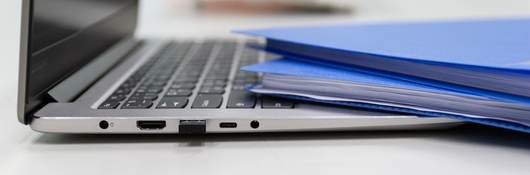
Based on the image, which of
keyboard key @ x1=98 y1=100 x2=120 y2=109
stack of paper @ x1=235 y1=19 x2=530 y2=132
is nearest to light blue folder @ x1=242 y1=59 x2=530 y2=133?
stack of paper @ x1=235 y1=19 x2=530 y2=132

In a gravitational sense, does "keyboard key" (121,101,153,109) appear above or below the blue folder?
below

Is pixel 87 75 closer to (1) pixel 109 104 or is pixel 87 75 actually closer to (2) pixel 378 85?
(1) pixel 109 104

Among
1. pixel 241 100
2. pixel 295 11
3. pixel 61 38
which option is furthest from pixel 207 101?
pixel 295 11

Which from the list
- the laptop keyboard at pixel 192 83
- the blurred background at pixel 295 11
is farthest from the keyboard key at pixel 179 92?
the blurred background at pixel 295 11

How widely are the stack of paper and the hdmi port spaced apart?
9cm

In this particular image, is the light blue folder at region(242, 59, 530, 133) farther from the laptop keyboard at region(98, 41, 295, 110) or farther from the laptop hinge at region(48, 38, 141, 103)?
the laptop hinge at region(48, 38, 141, 103)

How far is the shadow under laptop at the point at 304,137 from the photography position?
40 centimetres

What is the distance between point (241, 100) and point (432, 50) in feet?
0.48

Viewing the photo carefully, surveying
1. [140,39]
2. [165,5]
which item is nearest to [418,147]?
[140,39]

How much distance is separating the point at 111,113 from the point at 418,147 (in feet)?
0.68

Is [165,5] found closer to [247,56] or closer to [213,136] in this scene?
[247,56]

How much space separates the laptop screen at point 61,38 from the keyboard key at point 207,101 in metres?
0.11

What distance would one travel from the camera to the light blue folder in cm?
36

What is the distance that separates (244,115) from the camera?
1.28 ft
